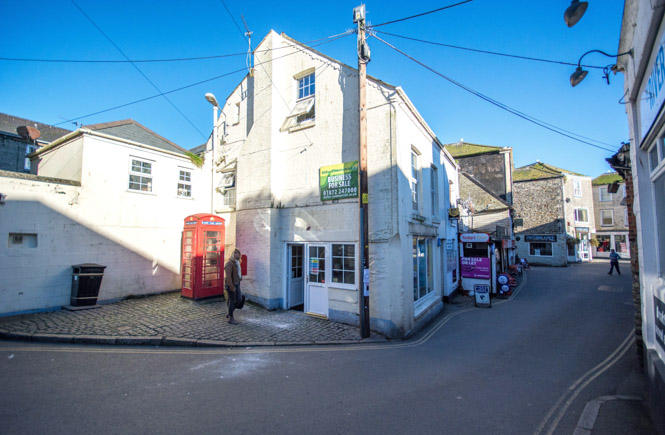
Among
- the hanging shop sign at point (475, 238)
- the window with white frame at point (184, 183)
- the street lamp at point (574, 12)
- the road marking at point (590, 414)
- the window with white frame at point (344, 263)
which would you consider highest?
the street lamp at point (574, 12)

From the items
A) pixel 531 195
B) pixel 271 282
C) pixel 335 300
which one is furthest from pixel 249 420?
pixel 531 195

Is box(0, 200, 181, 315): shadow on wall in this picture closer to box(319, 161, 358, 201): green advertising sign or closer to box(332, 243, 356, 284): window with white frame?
box(319, 161, 358, 201): green advertising sign

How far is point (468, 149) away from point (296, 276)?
2500 cm

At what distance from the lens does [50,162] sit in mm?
11742

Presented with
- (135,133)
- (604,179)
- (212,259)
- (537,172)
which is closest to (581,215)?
(537,172)

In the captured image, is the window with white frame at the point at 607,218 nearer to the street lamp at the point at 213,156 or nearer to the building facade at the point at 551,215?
the building facade at the point at 551,215

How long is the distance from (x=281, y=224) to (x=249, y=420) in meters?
7.10

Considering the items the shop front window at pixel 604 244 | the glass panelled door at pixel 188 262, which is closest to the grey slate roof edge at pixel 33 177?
the glass panelled door at pixel 188 262

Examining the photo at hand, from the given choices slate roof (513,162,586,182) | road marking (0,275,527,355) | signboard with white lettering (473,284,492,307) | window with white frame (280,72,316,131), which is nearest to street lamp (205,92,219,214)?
window with white frame (280,72,316,131)

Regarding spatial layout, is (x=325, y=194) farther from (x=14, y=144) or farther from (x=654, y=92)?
(x=14, y=144)

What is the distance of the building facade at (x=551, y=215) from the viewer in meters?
29.2

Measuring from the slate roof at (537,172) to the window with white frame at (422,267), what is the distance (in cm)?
2620

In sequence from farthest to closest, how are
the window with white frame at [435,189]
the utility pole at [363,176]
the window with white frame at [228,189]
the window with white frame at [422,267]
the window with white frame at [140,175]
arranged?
the window with white frame at [228,189]
the window with white frame at [435,189]
the window with white frame at [140,175]
the window with white frame at [422,267]
the utility pole at [363,176]

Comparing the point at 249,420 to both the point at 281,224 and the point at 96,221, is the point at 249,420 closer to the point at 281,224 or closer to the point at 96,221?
the point at 281,224
